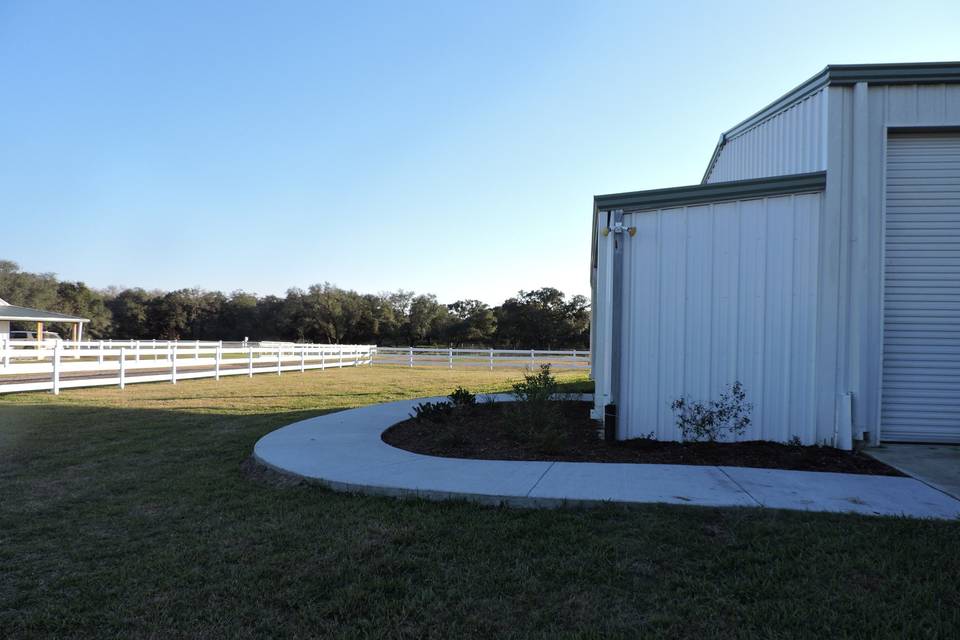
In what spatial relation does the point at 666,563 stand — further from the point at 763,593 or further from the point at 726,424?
the point at 726,424

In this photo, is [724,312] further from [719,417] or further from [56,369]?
[56,369]

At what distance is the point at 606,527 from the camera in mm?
3809

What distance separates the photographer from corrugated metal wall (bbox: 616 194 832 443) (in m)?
6.26

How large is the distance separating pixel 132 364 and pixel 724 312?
14.8 m

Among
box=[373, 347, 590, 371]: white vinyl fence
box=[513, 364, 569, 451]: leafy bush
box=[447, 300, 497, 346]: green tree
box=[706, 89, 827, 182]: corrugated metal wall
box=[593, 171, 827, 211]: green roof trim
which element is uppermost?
box=[706, 89, 827, 182]: corrugated metal wall

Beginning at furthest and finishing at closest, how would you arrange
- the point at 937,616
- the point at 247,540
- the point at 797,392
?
the point at 797,392
the point at 247,540
the point at 937,616

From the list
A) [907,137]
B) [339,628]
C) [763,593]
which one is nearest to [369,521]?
[339,628]

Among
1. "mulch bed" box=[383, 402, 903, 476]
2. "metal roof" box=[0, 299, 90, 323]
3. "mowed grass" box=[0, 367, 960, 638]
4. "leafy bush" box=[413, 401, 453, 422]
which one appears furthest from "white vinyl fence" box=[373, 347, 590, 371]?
"mowed grass" box=[0, 367, 960, 638]

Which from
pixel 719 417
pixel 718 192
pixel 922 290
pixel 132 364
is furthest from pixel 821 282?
pixel 132 364

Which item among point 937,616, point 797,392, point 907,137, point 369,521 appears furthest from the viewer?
point 907,137

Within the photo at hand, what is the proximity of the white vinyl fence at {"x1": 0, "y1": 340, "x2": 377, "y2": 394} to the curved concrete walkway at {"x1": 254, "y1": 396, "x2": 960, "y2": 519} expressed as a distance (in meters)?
9.81

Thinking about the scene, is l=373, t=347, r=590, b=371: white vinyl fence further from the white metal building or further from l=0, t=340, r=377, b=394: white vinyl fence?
the white metal building

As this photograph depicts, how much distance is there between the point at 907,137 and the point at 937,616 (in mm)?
6165

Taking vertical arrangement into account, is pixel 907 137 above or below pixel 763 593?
above
